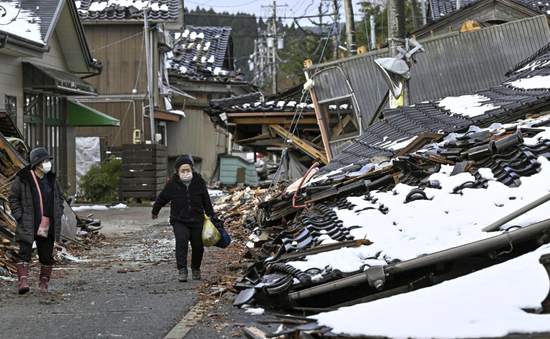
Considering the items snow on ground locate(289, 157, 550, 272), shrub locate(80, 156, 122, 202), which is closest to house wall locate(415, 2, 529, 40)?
shrub locate(80, 156, 122, 202)

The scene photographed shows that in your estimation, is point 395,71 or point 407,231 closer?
point 407,231

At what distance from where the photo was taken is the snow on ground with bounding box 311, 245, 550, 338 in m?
4.92

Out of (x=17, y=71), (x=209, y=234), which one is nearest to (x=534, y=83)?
(x=209, y=234)

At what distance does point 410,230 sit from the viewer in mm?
6980

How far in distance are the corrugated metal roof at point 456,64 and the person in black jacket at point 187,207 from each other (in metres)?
11.0

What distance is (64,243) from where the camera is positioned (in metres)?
12.8

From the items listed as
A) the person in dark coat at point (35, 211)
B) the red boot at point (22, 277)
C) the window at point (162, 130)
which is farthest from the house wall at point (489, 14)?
the red boot at point (22, 277)

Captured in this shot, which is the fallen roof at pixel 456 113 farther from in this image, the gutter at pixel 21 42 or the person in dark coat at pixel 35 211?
the gutter at pixel 21 42

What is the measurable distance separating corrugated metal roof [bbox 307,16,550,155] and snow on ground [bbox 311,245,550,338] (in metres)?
13.8

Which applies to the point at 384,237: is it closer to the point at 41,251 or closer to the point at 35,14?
the point at 41,251

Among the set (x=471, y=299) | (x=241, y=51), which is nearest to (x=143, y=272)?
(x=471, y=299)

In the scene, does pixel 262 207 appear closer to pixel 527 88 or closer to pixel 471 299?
pixel 527 88

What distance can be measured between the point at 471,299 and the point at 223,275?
472 centimetres

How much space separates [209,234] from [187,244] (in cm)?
32
